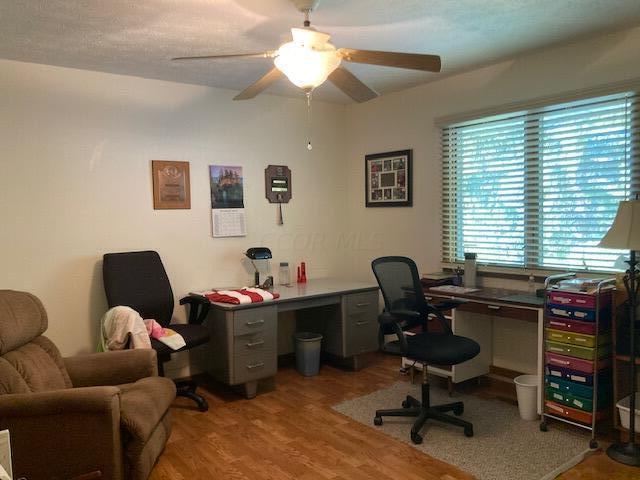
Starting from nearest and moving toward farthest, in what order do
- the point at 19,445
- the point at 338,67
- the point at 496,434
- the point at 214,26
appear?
1. the point at 19,445
2. the point at 338,67
3. the point at 214,26
4. the point at 496,434

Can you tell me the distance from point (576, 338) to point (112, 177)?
3.27 meters

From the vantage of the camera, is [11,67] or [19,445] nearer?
[19,445]

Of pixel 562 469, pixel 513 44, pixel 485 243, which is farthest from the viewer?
pixel 485 243

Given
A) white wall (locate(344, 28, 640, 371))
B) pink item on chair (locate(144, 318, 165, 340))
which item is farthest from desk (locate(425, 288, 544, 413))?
pink item on chair (locate(144, 318, 165, 340))

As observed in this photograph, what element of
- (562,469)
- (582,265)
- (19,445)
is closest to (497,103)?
(582,265)

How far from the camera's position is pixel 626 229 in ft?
8.81

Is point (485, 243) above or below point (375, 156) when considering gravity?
below

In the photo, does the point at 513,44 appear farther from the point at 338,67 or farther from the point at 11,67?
the point at 11,67

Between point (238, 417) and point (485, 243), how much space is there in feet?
7.38

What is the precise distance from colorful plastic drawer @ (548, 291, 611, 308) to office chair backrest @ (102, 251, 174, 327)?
102 inches

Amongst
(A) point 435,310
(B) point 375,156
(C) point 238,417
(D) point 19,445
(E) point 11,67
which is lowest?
(C) point 238,417

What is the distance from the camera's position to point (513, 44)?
3.28m

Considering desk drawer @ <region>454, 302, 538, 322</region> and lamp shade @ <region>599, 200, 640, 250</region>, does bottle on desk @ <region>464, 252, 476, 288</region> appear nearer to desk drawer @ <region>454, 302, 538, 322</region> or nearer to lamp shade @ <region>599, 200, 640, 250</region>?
desk drawer @ <region>454, 302, 538, 322</region>

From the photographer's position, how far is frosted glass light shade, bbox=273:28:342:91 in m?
2.18
